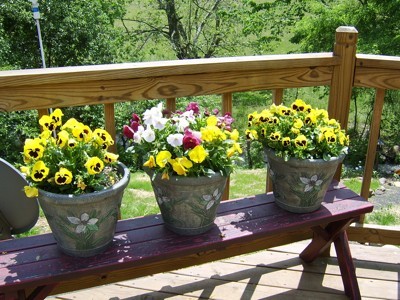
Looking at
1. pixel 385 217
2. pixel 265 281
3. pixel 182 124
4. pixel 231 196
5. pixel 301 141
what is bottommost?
pixel 231 196

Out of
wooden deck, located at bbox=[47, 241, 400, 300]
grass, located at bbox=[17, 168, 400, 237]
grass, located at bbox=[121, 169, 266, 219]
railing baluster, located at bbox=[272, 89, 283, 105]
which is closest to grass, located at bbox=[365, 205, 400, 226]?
grass, located at bbox=[17, 168, 400, 237]

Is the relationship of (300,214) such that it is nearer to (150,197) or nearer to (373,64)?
(373,64)

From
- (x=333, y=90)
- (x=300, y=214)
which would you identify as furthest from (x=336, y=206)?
(x=333, y=90)

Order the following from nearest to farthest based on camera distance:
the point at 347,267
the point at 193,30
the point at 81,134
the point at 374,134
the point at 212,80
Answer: the point at 81,134
the point at 212,80
the point at 347,267
the point at 374,134
the point at 193,30

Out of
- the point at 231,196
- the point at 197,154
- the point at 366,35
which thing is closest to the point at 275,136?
the point at 197,154

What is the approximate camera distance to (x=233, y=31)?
12648 mm

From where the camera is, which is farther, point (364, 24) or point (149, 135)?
point (364, 24)

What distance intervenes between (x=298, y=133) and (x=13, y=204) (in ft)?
3.71

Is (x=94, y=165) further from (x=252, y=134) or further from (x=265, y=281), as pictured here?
(x=265, y=281)

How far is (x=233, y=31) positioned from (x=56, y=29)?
484cm

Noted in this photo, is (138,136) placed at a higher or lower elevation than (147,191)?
higher

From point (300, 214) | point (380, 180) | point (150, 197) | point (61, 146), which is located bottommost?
point (380, 180)

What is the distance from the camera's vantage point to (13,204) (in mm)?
1748

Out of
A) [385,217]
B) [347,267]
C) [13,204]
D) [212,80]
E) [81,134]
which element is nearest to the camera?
[81,134]
